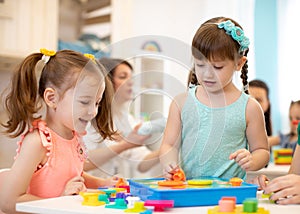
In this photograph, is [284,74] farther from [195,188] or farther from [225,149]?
[195,188]

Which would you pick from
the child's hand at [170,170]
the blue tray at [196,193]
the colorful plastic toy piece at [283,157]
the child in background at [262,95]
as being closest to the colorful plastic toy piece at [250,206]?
the blue tray at [196,193]

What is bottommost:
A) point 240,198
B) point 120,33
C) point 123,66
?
point 240,198

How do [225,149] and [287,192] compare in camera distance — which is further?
[225,149]

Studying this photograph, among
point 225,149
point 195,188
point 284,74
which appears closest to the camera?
point 195,188

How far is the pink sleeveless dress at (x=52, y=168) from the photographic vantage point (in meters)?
1.15

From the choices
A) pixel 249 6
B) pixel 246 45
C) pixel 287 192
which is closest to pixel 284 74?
pixel 249 6

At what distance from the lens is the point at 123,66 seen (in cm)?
119

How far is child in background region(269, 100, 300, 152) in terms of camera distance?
8.66ft

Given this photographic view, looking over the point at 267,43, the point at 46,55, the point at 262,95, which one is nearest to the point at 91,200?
the point at 46,55

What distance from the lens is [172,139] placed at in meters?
1.15

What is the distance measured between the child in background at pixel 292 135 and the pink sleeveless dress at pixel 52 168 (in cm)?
168

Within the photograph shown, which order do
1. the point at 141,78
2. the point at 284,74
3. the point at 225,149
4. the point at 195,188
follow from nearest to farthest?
the point at 195,188 < the point at 141,78 < the point at 225,149 < the point at 284,74

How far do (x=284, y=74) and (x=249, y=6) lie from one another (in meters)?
0.55

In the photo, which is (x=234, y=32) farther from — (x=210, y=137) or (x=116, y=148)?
(x=116, y=148)
